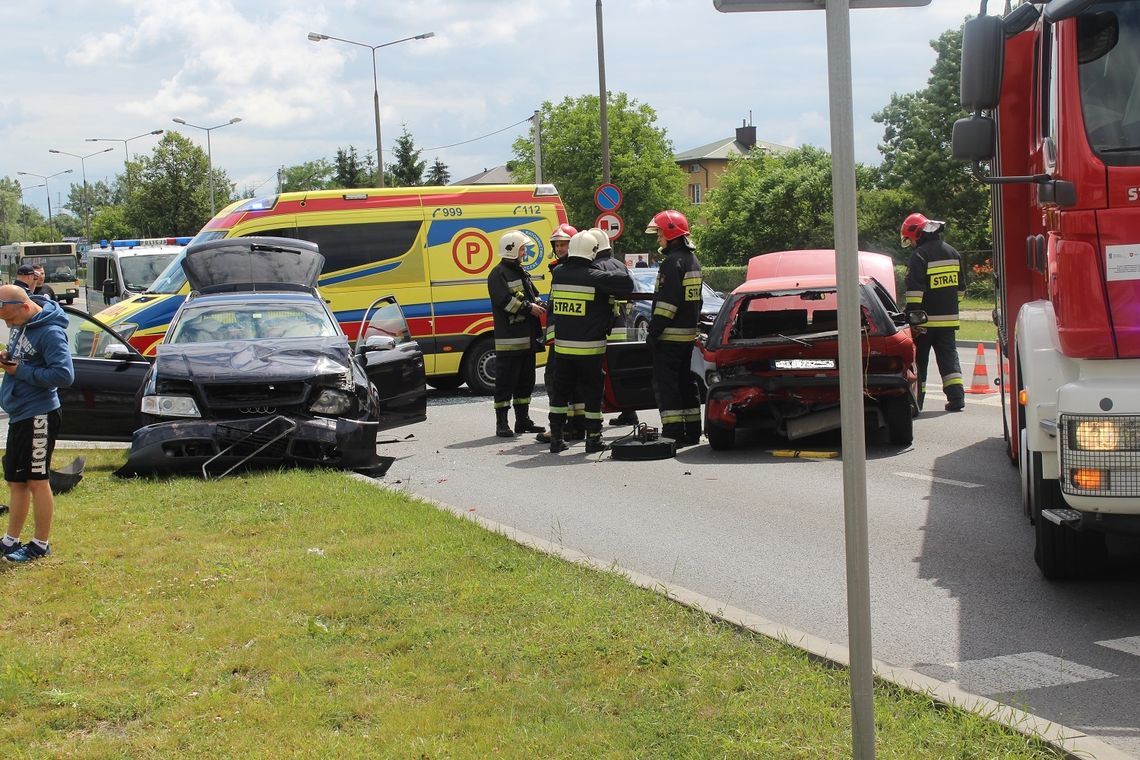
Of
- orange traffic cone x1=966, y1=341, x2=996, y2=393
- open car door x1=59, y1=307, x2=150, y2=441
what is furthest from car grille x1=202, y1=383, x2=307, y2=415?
orange traffic cone x1=966, y1=341, x2=996, y2=393

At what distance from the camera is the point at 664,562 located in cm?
725

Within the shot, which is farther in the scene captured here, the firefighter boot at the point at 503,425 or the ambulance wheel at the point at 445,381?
the ambulance wheel at the point at 445,381

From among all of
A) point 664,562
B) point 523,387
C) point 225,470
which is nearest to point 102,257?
point 523,387

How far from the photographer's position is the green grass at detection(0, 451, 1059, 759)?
4.21 meters

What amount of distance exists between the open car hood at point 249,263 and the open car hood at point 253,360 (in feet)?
10.7

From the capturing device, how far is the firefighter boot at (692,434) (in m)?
11.9

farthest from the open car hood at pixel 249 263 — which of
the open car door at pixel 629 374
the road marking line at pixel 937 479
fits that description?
the road marking line at pixel 937 479

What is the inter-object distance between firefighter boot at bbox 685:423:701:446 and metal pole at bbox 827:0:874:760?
8406 millimetres

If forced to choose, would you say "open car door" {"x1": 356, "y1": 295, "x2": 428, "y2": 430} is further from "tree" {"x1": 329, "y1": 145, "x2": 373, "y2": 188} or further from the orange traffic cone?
"tree" {"x1": 329, "y1": 145, "x2": 373, "y2": 188}

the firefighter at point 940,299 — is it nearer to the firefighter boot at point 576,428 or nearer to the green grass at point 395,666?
the firefighter boot at point 576,428

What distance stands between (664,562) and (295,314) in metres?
5.61

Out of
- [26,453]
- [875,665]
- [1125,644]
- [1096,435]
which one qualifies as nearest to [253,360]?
[26,453]

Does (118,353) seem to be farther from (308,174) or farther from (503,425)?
(308,174)

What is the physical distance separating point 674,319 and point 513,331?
7.92ft
